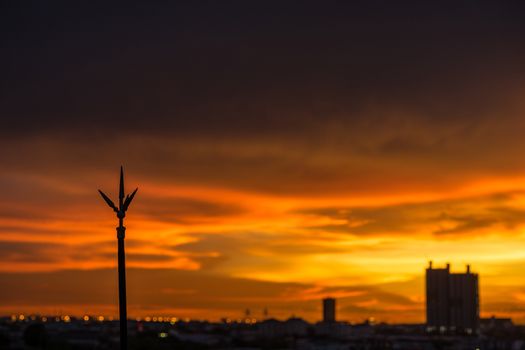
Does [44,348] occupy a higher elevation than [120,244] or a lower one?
lower

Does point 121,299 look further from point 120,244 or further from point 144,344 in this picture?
point 144,344

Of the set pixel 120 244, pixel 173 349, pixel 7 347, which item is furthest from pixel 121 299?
pixel 173 349

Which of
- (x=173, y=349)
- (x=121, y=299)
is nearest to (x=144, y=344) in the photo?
(x=173, y=349)

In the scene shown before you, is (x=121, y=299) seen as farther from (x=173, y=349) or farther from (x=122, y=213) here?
(x=173, y=349)

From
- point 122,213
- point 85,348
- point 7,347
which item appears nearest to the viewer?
point 122,213

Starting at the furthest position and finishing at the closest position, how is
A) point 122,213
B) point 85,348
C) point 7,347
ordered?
point 85,348, point 7,347, point 122,213

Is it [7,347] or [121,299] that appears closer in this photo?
[121,299]

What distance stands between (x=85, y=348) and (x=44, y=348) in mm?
14451

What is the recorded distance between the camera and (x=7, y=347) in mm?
179125

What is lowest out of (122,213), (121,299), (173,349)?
(173,349)

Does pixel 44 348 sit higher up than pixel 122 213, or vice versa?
pixel 122 213

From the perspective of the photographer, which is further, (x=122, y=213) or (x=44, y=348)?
(x=44, y=348)

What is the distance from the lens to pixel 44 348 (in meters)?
184

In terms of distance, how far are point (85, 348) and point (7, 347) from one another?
21.3 meters
